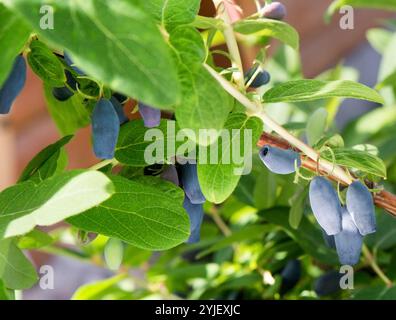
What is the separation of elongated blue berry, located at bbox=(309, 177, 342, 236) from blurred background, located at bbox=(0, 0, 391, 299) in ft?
3.21

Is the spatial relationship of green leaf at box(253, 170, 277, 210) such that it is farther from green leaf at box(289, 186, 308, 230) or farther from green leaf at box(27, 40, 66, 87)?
green leaf at box(27, 40, 66, 87)

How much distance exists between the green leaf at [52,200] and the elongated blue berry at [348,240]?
Answer: 0.18 metres

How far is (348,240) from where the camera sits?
525 mm

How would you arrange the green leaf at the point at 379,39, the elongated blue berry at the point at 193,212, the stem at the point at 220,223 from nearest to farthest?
the elongated blue berry at the point at 193,212 → the stem at the point at 220,223 → the green leaf at the point at 379,39

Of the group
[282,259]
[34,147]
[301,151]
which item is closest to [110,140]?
[301,151]

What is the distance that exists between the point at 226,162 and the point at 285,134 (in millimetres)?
43

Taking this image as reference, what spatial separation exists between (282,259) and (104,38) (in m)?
0.53

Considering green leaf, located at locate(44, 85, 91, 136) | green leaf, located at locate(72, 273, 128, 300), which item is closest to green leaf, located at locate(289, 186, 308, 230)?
green leaf, located at locate(44, 85, 91, 136)

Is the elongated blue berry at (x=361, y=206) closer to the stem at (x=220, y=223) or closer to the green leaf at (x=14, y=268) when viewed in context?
the green leaf at (x=14, y=268)

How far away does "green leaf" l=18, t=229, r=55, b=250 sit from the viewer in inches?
25.8

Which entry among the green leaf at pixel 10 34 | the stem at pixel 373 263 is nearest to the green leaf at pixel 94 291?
the stem at pixel 373 263

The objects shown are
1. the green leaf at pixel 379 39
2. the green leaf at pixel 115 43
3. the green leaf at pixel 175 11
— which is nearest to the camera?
the green leaf at pixel 115 43

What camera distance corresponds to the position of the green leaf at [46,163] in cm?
56

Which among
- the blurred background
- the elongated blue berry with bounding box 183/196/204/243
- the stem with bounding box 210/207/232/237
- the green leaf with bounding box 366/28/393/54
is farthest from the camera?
the blurred background
